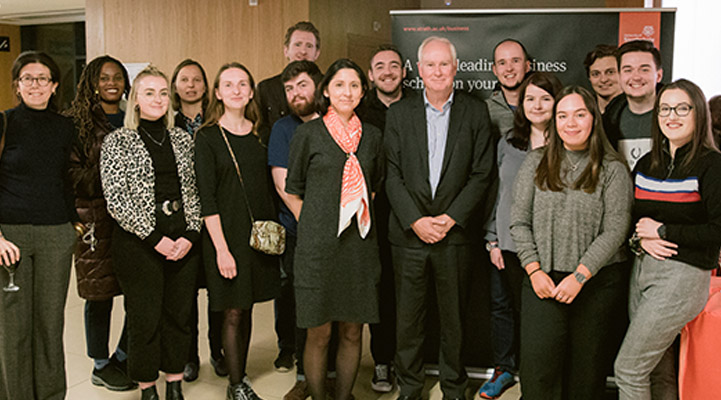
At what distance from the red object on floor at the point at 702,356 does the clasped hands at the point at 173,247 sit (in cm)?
219

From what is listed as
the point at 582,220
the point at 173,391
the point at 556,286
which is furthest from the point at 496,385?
the point at 173,391

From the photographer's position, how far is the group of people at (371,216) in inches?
98.4

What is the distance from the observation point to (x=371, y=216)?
9.17ft

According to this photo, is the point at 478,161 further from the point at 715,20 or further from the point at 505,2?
the point at 505,2

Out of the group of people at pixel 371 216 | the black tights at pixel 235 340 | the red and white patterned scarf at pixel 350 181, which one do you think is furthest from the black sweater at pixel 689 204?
the black tights at pixel 235 340

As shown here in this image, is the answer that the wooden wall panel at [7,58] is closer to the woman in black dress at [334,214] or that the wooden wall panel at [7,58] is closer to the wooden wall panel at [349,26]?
the wooden wall panel at [349,26]

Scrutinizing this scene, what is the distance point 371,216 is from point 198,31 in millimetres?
5046

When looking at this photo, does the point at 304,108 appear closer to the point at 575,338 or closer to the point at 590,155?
the point at 590,155

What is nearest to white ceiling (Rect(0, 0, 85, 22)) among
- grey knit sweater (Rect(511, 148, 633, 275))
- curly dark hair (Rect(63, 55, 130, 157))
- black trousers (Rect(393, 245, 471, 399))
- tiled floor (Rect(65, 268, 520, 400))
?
tiled floor (Rect(65, 268, 520, 400))

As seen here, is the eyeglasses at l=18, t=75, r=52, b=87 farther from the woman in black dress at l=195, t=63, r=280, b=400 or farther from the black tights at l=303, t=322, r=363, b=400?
the black tights at l=303, t=322, r=363, b=400

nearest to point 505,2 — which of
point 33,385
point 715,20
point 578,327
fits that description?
point 715,20

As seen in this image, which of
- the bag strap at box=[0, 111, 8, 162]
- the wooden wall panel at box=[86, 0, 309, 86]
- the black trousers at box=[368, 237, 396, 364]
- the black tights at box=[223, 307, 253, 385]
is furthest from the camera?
the wooden wall panel at box=[86, 0, 309, 86]

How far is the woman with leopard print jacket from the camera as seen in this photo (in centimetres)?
274

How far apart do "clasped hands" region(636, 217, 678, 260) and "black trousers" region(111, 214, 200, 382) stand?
198cm
